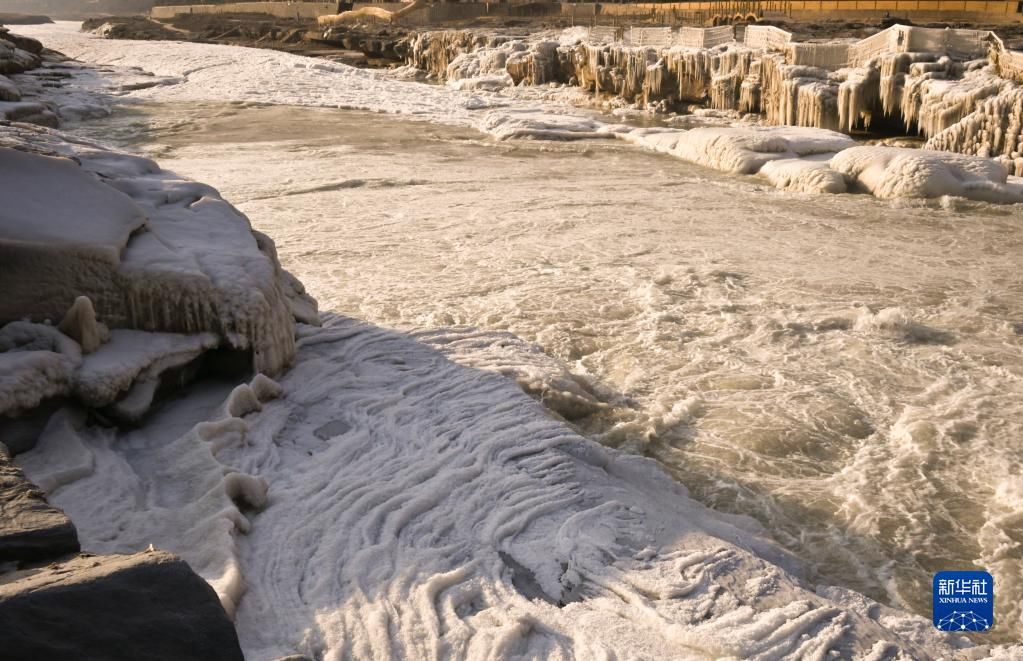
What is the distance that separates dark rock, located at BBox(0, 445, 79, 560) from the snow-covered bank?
7943 mm

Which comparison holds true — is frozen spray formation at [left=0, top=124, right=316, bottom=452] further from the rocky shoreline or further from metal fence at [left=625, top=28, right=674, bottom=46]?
metal fence at [left=625, top=28, right=674, bottom=46]

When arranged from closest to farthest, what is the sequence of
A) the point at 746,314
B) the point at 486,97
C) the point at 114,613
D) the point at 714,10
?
the point at 114,613
the point at 746,314
the point at 486,97
the point at 714,10

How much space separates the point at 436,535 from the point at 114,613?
1.24 meters

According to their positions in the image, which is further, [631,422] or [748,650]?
[631,422]

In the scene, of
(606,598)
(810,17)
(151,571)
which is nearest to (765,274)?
(606,598)

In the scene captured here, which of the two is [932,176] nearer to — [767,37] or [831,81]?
[831,81]

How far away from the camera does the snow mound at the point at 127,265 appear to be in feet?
10.8

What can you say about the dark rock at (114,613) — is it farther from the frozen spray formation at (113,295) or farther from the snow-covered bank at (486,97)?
the snow-covered bank at (486,97)

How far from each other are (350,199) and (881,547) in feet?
20.4

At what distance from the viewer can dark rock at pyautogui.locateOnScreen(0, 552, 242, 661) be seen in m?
1.60

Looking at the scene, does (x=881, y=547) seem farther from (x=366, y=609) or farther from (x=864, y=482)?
(x=366, y=609)

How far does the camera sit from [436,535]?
2.81 metres

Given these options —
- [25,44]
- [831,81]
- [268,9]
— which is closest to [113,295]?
[831,81]

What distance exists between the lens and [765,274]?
6090mm
